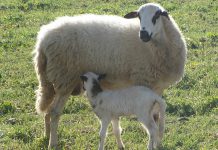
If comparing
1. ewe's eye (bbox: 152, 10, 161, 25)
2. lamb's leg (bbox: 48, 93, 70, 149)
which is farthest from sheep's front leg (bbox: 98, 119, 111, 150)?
ewe's eye (bbox: 152, 10, 161, 25)

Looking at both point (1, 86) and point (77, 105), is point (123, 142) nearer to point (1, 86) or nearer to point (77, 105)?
point (77, 105)

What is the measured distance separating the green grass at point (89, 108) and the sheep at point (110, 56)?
0.56 m

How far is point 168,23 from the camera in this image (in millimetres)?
7770

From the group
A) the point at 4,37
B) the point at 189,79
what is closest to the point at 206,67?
the point at 189,79

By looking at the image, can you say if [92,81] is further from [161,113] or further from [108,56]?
[161,113]

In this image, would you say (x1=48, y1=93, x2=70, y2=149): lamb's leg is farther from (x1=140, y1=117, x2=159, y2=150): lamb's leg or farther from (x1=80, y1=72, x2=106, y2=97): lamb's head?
(x1=140, y1=117, x2=159, y2=150): lamb's leg

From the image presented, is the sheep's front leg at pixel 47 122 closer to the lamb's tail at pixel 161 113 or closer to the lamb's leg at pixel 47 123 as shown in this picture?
the lamb's leg at pixel 47 123

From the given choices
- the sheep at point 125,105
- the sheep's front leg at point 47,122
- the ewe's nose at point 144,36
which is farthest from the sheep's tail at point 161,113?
the sheep's front leg at point 47,122

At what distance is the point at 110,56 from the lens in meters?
7.68

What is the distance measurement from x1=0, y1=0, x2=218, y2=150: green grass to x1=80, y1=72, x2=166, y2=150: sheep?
53cm

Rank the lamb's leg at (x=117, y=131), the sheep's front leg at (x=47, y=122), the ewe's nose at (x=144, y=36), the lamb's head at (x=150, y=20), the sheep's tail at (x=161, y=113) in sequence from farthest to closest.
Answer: the sheep's front leg at (x=47, y=122) < the lamb's leg at (x=117, y=131) < the lamb's head at (x=150, y=20) < the ewe's nose at (x=144, y=36) < the sheep's tail at (x=161, y=113)

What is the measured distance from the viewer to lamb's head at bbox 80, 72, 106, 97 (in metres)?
7.34

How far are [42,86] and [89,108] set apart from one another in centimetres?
138

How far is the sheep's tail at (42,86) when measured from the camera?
308 inches
